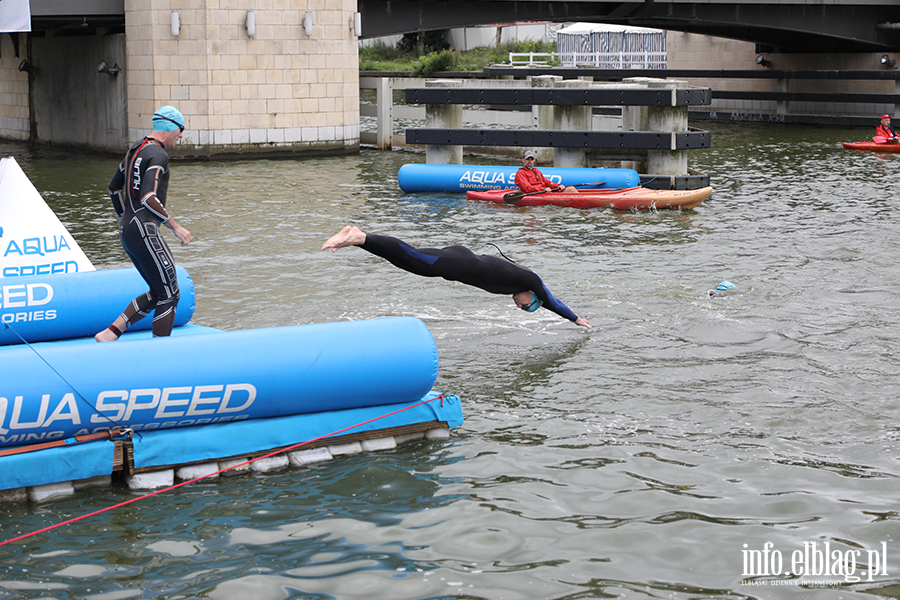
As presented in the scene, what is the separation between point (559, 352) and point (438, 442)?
2368 millimetres

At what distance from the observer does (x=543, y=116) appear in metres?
24.5

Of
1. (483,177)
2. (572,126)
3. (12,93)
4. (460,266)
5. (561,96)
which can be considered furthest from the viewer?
(12,93)

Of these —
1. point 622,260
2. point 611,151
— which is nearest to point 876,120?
point 611,151

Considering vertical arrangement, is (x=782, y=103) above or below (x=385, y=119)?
above

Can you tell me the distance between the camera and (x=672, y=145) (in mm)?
19422

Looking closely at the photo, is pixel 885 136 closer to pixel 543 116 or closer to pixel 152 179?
pixel 543 116

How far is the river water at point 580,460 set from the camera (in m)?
5.07

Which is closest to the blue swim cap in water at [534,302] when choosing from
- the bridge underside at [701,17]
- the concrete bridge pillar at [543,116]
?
the concrete bridge pillar at [543,116]

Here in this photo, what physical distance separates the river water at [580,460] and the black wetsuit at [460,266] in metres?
0.65

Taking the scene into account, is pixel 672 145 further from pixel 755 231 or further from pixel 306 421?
pixel 306 421

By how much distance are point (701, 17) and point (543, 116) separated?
13945mm

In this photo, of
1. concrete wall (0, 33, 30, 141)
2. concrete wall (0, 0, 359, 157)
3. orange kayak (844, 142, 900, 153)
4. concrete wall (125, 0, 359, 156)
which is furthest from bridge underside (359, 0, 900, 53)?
concrete wall (0, 33, 30, 141)

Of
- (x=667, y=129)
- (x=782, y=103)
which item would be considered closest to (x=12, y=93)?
(x=667, y=129)

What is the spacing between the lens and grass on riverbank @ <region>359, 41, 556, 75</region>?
2235 inches
